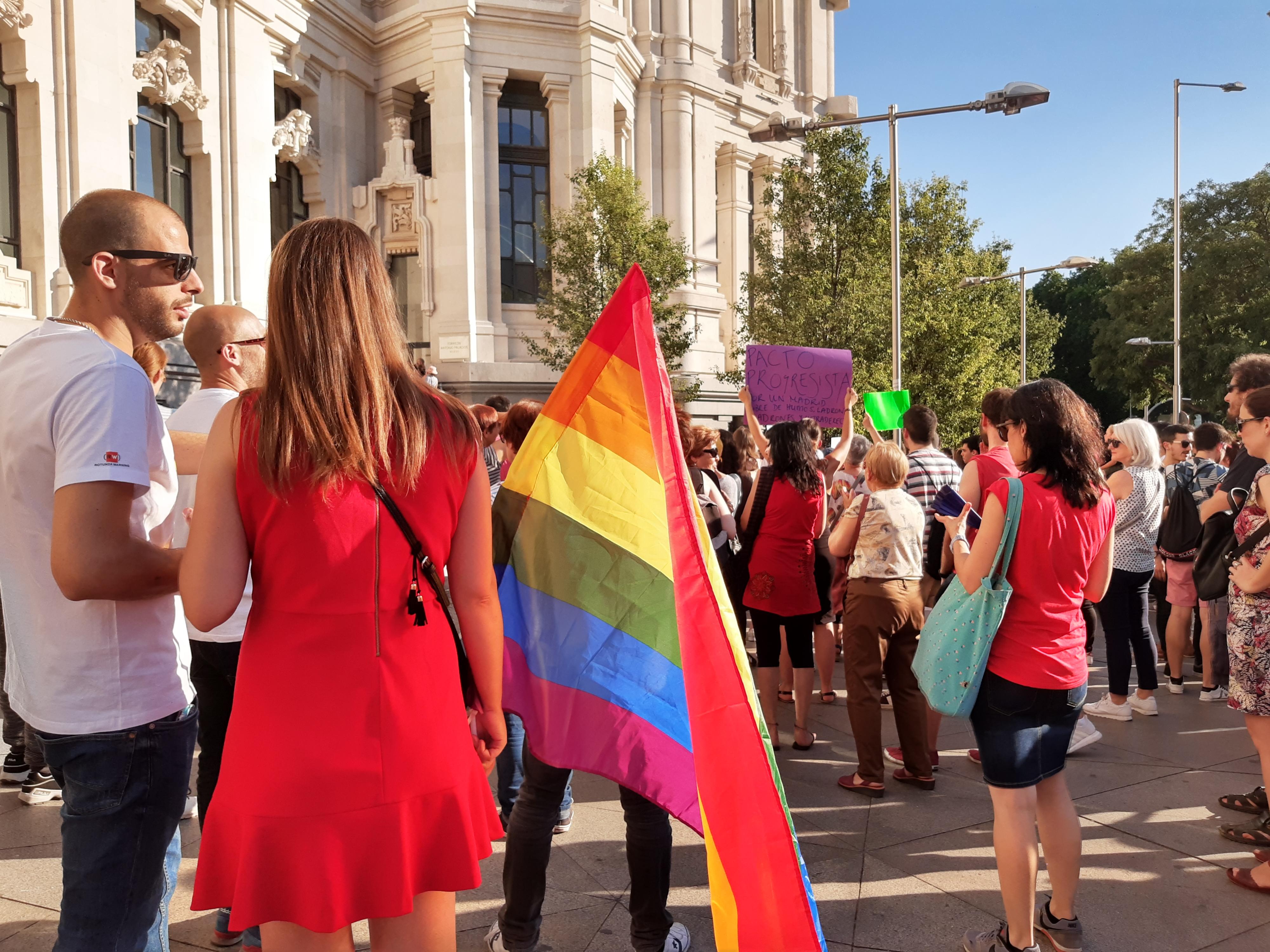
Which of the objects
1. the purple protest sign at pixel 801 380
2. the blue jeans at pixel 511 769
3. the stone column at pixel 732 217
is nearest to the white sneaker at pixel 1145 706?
the purple protest sign at pixel 801 380

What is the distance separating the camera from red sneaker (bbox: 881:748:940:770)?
5.31 metres

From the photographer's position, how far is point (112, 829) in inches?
78.7

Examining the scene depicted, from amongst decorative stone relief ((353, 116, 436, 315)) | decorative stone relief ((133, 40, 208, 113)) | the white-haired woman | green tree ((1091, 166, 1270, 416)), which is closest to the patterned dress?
the white-haired woman

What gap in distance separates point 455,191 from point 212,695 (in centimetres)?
2069

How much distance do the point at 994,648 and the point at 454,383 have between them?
65.1 ft

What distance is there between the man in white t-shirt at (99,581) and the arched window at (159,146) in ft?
55.1

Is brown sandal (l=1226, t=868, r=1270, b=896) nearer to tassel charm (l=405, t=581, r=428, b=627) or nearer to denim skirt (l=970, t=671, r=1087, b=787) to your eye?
denim skirt (l=970, t=671, r=1087, b=787)

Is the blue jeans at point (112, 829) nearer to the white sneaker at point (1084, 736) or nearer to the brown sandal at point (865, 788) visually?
the brown sandal at point (865, 788)

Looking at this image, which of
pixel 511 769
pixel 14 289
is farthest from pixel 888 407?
pixel 14 289

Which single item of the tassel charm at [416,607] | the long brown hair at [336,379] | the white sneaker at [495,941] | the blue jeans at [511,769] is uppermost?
the long brown hair at [336,379]

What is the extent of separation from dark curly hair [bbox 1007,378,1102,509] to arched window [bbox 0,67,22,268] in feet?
49.6

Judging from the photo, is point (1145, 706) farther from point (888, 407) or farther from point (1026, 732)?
point (1026, 732)

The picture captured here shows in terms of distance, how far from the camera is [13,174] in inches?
542

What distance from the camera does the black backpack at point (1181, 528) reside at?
274 inches
